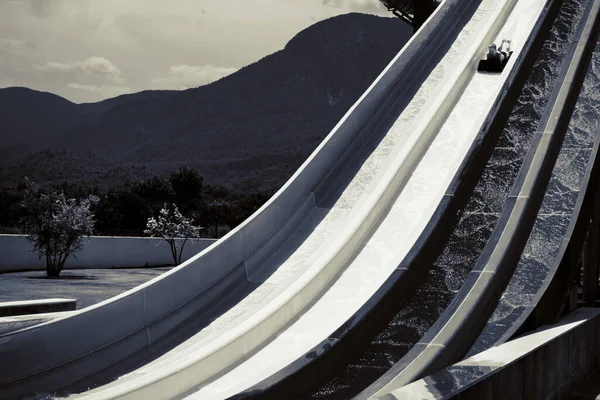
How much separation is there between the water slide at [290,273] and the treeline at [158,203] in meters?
34.7

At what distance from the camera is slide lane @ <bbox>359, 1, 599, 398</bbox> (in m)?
5.16

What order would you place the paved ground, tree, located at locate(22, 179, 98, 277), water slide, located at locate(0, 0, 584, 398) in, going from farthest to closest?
tree, located at locate(22, 179, 98, 277) → the paved ground → water slide, located at locate(0, 0, 584, 398)

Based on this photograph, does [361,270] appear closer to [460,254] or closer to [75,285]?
[460,254]

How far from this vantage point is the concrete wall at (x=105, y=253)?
772 inches

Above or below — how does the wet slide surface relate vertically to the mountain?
below

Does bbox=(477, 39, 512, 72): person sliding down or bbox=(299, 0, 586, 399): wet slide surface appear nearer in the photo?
bbox=(299, 0, 586, 399): wet slide surface

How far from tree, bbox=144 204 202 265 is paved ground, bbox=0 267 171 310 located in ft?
13.2

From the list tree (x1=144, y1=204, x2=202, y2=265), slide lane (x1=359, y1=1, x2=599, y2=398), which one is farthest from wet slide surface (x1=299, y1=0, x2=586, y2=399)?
tree (x1=144, y1=204, x2=202, y2=265)

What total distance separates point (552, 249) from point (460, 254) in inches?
29.0

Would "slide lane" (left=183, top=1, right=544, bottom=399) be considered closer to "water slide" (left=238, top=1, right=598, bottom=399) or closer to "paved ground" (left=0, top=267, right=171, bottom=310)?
"water slide" (left=238, top=1, right=598, bottom=399)

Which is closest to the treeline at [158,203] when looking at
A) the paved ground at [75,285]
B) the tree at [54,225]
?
the tree at [54,225]

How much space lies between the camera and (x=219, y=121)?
8788cm

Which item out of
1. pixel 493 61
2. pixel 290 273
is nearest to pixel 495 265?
pixel 290 273

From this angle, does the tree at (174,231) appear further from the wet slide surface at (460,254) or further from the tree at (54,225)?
the wet slide surface at (460,254)
